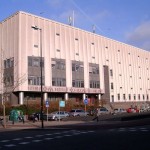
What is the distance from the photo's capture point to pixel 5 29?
67.8 metres

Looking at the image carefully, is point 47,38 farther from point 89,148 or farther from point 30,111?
point 89,148

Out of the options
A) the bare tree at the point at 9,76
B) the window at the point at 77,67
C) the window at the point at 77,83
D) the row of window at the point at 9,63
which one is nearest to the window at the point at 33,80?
the bare tree at the point at 9,76

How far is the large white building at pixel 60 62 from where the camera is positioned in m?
64.3

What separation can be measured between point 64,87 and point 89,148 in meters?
57.3

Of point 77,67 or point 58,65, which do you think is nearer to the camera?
point 58,65

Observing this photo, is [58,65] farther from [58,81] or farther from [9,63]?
[9,63]

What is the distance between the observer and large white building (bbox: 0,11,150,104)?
64312mm

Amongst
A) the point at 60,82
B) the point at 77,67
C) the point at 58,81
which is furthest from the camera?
the point at 77,67

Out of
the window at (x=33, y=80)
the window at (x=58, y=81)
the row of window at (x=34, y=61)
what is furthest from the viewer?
the window at (x=58, y=81)

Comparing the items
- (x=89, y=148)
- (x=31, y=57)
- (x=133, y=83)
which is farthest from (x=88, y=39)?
(x=89, y=148)

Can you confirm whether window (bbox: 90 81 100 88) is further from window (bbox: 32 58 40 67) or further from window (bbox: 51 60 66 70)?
window (bbox: 32 58 40 67)

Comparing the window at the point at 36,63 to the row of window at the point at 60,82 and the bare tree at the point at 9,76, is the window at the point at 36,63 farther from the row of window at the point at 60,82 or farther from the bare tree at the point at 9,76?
the bare tree at the point at 9,76

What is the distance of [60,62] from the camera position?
7125cm

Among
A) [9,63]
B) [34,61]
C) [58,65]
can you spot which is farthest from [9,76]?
[58,65]
